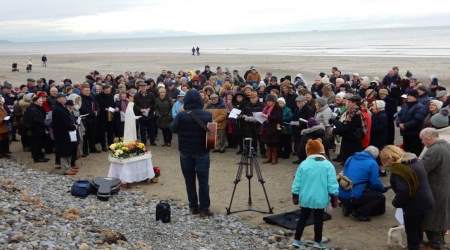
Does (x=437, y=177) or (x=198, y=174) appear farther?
(x=198, y=174)

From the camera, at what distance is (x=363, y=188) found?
8.48m

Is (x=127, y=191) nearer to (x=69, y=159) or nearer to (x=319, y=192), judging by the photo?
(x=69, y=159)

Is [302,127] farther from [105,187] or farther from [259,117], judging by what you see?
[105,187]

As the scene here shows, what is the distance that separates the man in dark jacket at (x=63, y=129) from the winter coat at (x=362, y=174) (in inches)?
260

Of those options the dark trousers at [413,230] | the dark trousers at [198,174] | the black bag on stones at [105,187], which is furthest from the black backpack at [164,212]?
the dark trousers at [413,230]

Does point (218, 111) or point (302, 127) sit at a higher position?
point (218, 111)

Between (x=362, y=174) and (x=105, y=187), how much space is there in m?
4.92

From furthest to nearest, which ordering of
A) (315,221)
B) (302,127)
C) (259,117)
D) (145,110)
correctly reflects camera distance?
(145,110), (259,117), (302,127), (315,221)

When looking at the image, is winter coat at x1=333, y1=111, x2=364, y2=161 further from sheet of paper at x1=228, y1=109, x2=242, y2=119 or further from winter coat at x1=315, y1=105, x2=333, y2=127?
sheet of paper at x1=228, y1=109, x2=242, y2=119

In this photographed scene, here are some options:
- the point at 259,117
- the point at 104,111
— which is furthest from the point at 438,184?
the point at 104,111

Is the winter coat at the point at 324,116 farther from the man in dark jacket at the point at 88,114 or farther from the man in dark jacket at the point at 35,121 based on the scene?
the man in dark jacket at the point at 35,121

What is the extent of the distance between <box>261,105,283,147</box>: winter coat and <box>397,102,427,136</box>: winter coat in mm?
2845

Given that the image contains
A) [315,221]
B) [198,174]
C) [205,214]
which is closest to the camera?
[315,221]

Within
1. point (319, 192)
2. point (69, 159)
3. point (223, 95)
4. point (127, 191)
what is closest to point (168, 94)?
point (223, 95)
